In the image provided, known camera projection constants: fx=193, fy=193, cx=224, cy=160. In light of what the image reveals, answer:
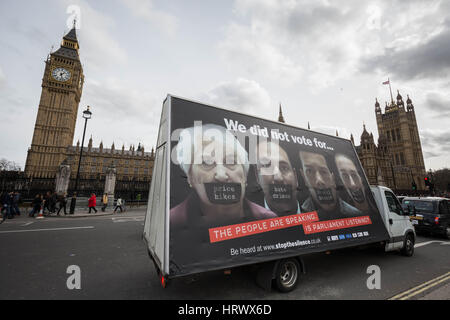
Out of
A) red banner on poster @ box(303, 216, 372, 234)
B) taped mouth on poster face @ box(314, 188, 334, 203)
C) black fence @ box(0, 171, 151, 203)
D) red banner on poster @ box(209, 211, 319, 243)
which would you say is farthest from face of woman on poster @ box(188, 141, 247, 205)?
black fence @ box(0, 171, 151, 203)

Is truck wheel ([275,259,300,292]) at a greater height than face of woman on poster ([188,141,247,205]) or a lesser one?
lesser

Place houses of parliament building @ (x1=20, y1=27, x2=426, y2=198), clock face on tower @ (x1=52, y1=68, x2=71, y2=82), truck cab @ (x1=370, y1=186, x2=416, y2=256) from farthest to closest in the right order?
clock face on tower @ (x1=52, y1=68, x2=71, y2=82) < houses of parliament building @ (x1=20, y1=27, x2=426, y2=198) < truck cab @ (x1=370, y1=186, x2=416, y2=256)

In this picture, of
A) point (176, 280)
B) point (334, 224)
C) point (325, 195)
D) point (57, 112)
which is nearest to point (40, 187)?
point (176, 280)

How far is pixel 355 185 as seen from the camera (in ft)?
18.5

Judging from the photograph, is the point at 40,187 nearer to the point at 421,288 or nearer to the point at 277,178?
the point at 277,178

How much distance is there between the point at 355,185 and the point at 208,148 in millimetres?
4689

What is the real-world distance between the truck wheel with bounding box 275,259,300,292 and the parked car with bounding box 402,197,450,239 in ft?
28.5

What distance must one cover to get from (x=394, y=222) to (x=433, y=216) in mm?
5618

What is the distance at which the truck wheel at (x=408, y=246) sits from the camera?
6320mm

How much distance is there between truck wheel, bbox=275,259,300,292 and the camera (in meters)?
3.75

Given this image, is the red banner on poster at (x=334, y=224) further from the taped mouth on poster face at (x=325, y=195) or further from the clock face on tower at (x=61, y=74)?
the clock face on tower at (x=61, y=74)

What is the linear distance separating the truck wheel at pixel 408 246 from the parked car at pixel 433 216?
10.6ft

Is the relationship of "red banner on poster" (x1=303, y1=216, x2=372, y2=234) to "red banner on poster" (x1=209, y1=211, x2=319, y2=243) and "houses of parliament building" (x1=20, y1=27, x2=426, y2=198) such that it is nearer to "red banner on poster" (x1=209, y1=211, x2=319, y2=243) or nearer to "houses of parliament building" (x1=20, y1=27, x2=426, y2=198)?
"red banner on poster" (x1=209, y1=211, x2=319, y2=243)
